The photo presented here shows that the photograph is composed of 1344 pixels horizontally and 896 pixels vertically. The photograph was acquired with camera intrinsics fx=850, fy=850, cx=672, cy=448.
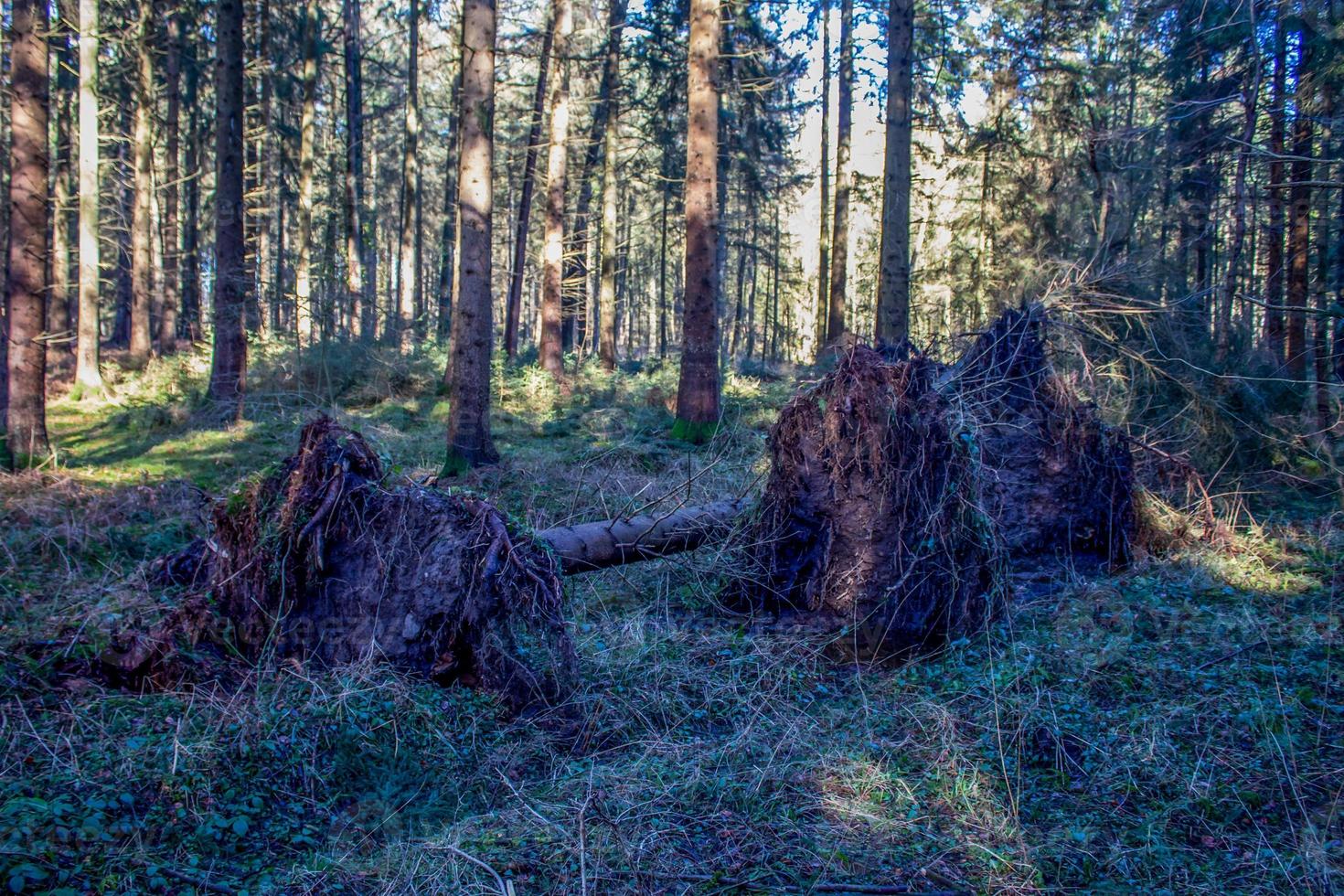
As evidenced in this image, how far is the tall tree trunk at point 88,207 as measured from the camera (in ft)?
51.8

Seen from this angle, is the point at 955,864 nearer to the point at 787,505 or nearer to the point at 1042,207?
the point at 787,505

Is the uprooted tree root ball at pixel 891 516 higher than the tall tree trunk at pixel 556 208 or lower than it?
lower

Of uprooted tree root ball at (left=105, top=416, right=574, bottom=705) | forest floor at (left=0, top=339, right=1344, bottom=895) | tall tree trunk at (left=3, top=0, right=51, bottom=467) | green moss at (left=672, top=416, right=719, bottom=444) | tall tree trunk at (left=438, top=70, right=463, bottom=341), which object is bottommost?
forest floor at (left=0, top=339, right=1344, bottom=895)

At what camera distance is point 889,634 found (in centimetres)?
586

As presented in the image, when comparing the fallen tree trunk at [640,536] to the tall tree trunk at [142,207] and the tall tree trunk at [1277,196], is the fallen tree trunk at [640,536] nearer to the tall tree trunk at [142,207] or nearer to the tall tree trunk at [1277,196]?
the tall tree trunk at [1277,196]

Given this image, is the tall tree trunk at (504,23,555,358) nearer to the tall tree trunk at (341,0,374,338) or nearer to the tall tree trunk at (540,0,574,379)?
the tall tree trunk at (540,0,574,379)

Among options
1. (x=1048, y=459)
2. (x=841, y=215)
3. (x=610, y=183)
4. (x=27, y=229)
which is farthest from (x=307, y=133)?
(x=1048, y=459)

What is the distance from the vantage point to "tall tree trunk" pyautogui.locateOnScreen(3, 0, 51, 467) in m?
10.1

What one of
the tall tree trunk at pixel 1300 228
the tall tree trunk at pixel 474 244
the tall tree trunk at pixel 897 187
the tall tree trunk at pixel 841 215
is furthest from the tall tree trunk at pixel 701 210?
the tall tree trunk at pixel 841 215

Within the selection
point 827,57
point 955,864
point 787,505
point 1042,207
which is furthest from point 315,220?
point 955,864

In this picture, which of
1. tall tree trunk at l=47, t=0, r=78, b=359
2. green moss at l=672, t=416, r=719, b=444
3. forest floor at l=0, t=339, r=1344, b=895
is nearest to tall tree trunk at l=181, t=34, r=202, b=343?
tall tree trunk at l=47, t=0, r=78, b=359

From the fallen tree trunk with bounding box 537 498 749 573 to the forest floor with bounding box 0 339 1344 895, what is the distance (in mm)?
304

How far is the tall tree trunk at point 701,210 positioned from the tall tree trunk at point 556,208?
639 centimetres

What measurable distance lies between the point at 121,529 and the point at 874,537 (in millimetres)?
6784
